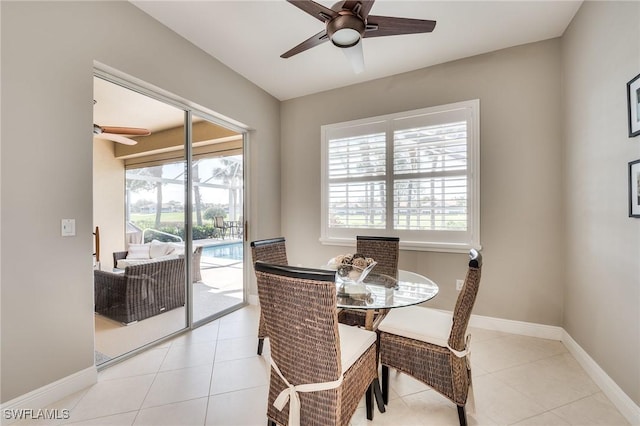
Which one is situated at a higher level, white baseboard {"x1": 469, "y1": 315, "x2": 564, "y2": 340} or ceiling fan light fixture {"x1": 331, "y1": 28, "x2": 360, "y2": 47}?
ceiling fan light fixture {"x1": 331, "y1": 28, "x2": 360, "y2": 47}

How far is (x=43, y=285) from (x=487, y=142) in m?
3.89

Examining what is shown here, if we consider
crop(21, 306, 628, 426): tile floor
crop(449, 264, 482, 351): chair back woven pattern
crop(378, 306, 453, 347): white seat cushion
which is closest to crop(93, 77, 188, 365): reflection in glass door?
crop(21, 306, 628, 426): tile floor

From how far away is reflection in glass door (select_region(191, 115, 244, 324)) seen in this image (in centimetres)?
301

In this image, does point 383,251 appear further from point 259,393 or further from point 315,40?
point 315,40

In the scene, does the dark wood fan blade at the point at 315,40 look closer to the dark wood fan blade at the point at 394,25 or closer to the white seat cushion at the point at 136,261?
the dark wood fan blade at the point at 394,25

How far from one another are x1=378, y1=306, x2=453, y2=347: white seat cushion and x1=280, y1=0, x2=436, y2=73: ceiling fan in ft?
6.03

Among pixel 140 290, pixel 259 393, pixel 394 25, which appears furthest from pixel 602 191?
pixel 140 290

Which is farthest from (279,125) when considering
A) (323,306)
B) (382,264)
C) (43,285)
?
(323,306)

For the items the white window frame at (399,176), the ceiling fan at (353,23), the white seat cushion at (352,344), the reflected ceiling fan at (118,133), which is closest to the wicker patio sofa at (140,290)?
the reflected ceiling fan at (118,133)

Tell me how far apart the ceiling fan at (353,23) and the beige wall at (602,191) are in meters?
1.28

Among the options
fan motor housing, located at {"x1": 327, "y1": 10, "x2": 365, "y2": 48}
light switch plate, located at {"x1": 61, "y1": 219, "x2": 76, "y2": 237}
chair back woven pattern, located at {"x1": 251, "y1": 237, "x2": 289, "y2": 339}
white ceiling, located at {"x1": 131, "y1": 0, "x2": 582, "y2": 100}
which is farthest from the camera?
chair back woven pattern, located at {"x1": 251, "y1": 237, "x2": 289, "y2": 339}

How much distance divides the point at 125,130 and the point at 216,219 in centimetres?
129

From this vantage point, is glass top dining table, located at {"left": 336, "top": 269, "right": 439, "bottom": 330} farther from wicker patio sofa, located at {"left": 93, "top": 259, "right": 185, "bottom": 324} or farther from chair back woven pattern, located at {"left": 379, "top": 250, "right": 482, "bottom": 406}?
wicker patio sofa, located at {"left": 93, "top": 259, "right": 185, "bottom": 324}

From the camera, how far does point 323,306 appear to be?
1.12 meters
